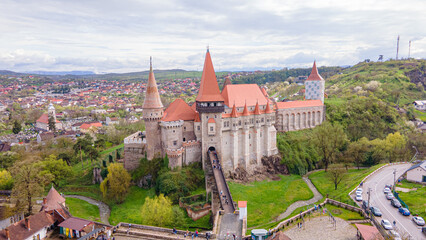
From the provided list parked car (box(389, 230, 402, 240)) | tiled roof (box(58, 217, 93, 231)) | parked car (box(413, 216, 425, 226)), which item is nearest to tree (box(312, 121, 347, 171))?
parked car (box(413, 216, 425, 226))

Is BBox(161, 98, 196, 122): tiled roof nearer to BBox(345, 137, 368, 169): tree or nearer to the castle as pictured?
the castle

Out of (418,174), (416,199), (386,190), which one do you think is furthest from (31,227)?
(418,174)

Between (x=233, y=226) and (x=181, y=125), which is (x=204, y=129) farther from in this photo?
(x=233, y=226)

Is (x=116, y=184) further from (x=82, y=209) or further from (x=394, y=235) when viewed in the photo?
(x=394, y=235)

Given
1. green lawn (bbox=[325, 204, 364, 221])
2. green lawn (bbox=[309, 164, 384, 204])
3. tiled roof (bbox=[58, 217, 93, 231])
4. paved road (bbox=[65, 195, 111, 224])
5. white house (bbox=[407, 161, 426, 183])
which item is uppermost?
white house (bbox=[407, 161, 426, 183])

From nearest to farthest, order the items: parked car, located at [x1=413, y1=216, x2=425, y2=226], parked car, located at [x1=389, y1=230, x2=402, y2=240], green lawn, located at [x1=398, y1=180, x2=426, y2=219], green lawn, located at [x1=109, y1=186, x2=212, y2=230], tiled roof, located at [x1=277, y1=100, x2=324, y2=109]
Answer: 1. parked car, located at [x1=389, y1=230, x2=402, y2=240]
2. parked car, located at [x1=413, y1=216, x2=425, y2=226]
3. green lawn, located at [x1=398, y1=180, x2=426, y2=219]
4. green lawn, located at [x1=109, y1=186, x2=212, y2=230]
5. tiled roof, located at [x1=277, y1=100, x2=324, y2=109]

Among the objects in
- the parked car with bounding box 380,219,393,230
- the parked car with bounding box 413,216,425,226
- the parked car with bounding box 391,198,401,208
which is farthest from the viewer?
the parked car with bounding box 391,198,401,208

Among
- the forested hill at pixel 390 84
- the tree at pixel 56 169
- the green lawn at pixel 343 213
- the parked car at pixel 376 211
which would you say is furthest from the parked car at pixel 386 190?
the forested hill at pixel 390 84
